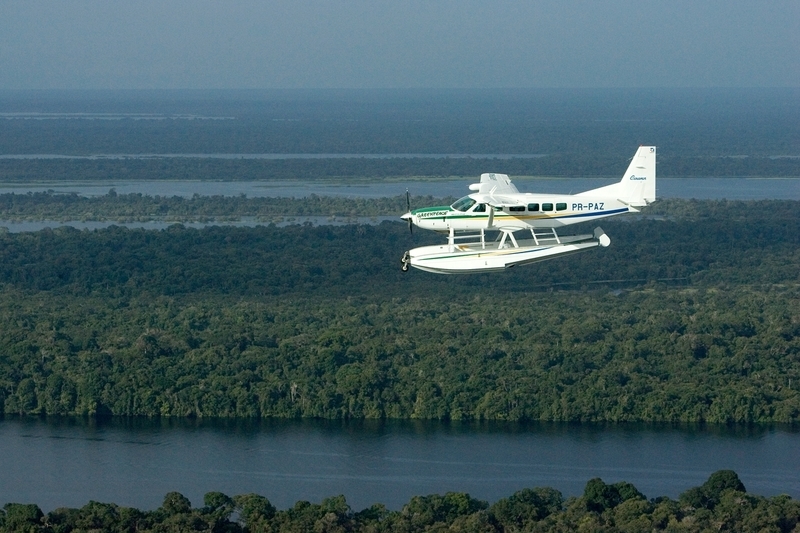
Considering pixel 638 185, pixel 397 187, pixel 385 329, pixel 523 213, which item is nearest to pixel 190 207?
pixel 397 187

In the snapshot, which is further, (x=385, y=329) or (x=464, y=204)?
(x=385, y=329)

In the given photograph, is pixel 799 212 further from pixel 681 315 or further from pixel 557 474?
pixel 557 474

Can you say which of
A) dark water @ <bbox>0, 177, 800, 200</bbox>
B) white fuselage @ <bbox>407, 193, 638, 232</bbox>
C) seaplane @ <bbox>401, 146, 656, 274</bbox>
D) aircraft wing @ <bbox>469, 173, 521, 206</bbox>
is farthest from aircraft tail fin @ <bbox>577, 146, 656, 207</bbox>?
dark water @ <bbox>0, 177, 800, 200</bbox>

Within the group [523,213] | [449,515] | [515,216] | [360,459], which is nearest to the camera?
[523,213]

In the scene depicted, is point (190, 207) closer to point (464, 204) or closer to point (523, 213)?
point (464, 204)

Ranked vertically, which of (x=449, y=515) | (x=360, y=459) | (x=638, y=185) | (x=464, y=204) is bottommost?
(x=360, y=459)

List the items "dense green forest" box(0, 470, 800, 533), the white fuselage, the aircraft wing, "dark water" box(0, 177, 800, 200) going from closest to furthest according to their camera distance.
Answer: the aircraft wing < the white fuselage < "dense green forest" box(0, 470, 800, 533) < "dark water" box(0, 177, 800, 200)

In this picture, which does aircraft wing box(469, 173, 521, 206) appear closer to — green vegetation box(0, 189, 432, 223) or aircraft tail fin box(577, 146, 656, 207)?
aircraft tail fin box(577, 146, 656, 207)
